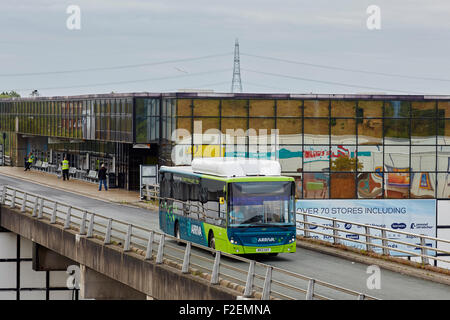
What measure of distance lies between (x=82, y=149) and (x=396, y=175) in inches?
1025

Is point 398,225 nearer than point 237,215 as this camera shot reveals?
No

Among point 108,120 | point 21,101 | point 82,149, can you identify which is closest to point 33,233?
point 108,120

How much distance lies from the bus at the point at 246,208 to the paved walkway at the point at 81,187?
19442 mm

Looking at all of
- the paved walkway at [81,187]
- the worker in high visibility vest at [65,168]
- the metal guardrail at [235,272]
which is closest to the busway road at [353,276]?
the metal guardrail at [235,272]

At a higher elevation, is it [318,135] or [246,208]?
[318,135]

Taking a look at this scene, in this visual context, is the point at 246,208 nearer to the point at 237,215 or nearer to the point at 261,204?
the point at 237,215

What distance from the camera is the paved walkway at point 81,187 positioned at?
4772 cm

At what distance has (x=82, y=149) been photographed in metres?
69.5

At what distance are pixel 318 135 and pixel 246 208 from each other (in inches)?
1230

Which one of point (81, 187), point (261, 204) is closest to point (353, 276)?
point (261, 204)

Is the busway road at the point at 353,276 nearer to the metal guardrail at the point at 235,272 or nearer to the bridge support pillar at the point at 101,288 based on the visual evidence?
the metal guardrail at the point at 235,272

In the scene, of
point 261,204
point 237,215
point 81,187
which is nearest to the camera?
point 237,215

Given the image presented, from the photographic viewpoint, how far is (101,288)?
26703 mm
